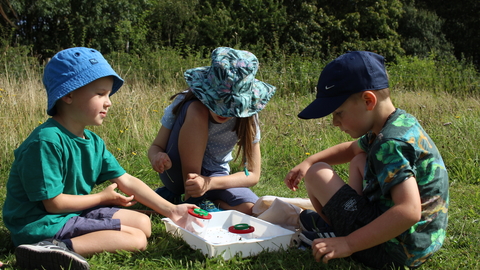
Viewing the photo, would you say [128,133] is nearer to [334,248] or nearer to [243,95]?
[243,95]

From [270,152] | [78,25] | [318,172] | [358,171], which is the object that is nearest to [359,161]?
[358,171]

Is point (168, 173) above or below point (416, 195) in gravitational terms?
below

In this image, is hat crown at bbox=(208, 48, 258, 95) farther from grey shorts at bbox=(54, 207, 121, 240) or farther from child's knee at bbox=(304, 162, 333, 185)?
grey shorts at bbox=(54, 207, 121, 240)

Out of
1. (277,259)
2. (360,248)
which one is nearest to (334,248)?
(360,248)

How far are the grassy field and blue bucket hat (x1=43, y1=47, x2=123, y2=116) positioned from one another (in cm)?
78

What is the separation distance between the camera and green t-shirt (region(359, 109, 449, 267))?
5.57ft

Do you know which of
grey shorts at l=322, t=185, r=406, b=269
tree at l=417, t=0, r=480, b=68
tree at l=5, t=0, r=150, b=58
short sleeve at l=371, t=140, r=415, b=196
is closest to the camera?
short sleeve at l=371, t=140, r=415, b=196

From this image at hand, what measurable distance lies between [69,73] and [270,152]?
2.53 meters

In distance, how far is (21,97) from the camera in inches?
198

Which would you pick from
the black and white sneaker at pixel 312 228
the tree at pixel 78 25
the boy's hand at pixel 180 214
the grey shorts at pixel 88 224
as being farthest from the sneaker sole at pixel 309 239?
the tree at pixel 78 25

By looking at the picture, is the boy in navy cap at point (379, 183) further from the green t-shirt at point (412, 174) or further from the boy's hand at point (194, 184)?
the boy's hand at point (194, 184)

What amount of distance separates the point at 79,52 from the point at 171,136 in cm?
87

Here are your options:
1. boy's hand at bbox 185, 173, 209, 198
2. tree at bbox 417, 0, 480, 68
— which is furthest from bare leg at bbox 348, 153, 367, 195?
tree at bbox 417, 0, 480, 68

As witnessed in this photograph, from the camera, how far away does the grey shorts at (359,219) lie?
1879mm
